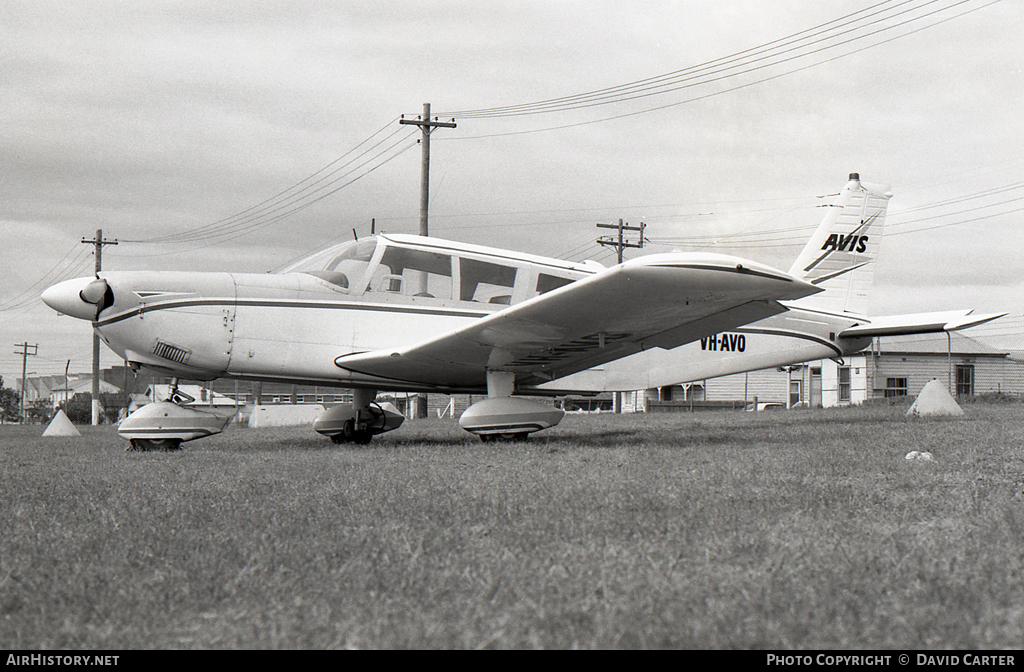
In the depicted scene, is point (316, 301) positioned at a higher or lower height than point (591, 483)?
higher

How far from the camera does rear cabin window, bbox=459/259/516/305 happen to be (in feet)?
28.2

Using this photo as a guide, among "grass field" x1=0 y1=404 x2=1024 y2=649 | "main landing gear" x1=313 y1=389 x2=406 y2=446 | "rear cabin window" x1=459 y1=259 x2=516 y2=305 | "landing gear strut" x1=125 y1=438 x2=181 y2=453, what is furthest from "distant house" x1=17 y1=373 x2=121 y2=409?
"grass field" x1=0 y1=404 x2=1024 y2=649

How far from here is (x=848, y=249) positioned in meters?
10.9

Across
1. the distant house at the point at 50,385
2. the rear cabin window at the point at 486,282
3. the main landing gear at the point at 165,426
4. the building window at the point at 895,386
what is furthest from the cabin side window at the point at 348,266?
the distant house at the point at 50,385

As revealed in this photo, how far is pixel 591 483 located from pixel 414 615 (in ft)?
7.35

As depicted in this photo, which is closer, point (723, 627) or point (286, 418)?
point (723, 627)

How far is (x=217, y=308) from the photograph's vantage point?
25.9 feet

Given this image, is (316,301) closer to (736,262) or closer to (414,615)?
(736,262)

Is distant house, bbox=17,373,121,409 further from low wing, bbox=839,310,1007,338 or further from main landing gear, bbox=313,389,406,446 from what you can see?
low wing, bbox=839,310,1007,338

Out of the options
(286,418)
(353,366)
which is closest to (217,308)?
(353,366)

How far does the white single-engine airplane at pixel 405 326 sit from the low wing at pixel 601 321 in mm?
24

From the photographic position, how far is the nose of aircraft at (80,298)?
7480 millimetres

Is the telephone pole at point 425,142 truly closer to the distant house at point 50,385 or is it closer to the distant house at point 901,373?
the distant house at point 901,373

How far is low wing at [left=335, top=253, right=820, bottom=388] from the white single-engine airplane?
2 centimetres
